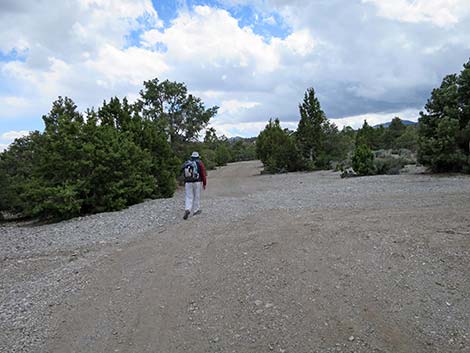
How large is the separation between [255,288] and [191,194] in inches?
228

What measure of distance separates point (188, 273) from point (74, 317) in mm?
1661

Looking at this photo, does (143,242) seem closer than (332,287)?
No

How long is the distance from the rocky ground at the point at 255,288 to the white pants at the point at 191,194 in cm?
185

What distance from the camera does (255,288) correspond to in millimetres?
4672

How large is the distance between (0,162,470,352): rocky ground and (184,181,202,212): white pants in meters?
1.85

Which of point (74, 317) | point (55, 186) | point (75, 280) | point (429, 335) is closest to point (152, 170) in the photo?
point (55, 186)

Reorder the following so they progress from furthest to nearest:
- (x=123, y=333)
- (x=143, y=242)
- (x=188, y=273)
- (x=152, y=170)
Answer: (x=152, y=170) → (x=143, y=242) → (x=188, y=273) → (x=123, y=333)

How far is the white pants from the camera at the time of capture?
32.8 ft

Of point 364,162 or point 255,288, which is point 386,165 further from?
point 255,288

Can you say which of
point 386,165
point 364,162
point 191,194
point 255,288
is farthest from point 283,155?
point 255,288

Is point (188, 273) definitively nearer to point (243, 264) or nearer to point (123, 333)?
point (243, 264)

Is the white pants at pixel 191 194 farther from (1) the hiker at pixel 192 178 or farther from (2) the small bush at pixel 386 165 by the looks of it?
(2) the small bush at pixel 386 165

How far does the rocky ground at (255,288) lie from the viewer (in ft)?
11.7

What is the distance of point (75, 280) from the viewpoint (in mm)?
5551
